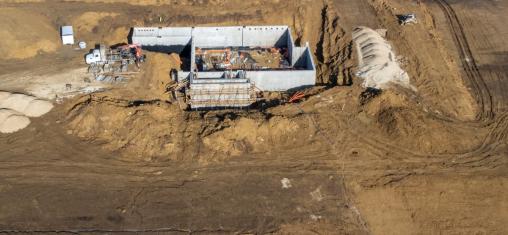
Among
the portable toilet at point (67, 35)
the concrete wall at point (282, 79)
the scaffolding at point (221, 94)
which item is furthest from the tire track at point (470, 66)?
the portable toilet at point (67, 35)

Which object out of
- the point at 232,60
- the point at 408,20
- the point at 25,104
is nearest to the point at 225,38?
the point at 232,60

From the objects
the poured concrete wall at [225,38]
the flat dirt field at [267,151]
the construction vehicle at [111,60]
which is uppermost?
the poured concrete wall at [225,38]

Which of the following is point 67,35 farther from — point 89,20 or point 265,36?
point 265,36

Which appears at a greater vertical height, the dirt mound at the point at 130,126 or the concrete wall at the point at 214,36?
the concrete wall at the point at 214,36

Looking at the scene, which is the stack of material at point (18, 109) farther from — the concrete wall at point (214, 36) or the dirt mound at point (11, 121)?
the concrete wall at point (214, 36)

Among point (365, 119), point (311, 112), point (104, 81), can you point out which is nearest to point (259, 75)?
point (311, 112)

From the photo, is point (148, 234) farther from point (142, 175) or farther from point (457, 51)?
point (457, 51)

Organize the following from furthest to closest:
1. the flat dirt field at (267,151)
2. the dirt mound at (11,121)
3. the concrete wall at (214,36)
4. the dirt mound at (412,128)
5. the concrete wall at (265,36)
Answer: the concrete wall at (265,36)
the concrete wall at (214,36)
the dirt mound at (11,121)
the dirt mound at (412,128)
the flat dirt field at (267,151)
